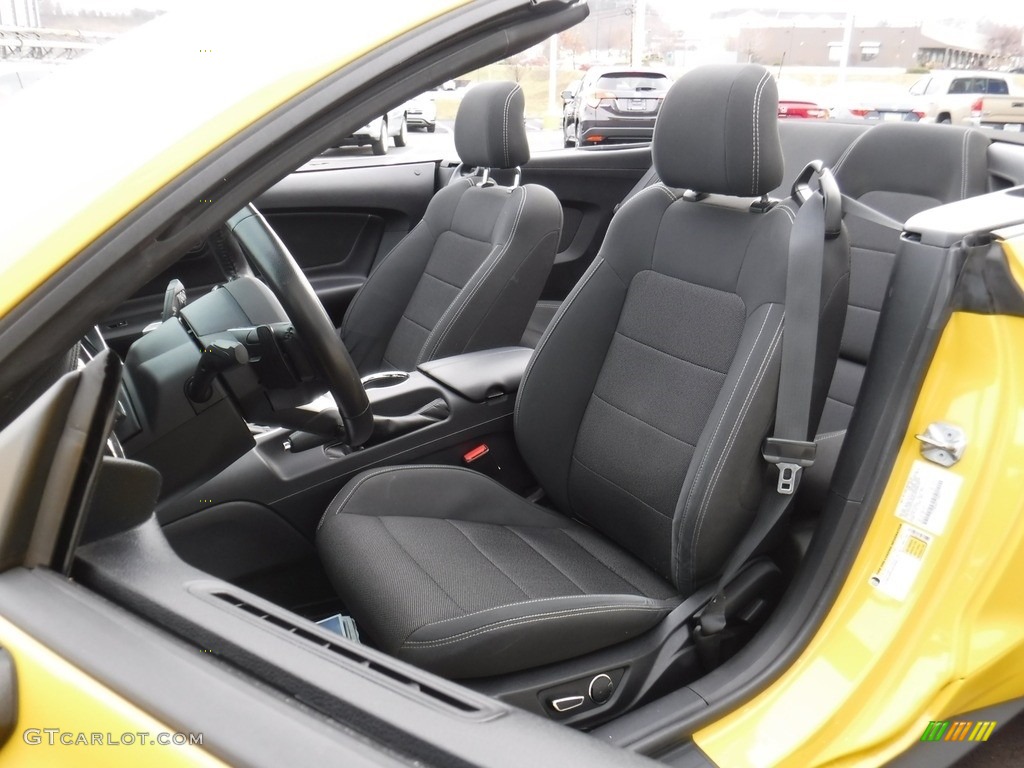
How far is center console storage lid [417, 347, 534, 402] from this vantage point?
215 centimetres

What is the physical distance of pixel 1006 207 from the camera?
59.1 inches

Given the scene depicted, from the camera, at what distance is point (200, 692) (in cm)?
68

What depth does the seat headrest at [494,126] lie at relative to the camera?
9.21 ft

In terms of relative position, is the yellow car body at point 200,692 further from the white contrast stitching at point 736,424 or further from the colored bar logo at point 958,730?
the white contrast stitching at point 736,424

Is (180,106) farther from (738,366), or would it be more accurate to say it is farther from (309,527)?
(309,527)

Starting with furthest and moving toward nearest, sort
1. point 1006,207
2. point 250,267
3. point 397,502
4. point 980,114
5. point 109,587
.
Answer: point 980,114
point 397,502
point 250,267
point 1006,207
point 109,587

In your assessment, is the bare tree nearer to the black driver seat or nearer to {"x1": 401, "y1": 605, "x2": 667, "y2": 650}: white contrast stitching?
the black driver seat

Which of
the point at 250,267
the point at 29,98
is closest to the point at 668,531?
the point at 250,267

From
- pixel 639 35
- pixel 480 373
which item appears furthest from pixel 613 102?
pixel 480 373

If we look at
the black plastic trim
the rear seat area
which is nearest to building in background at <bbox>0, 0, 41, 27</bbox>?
the black plastic trim

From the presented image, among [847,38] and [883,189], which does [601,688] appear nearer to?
[883,189]

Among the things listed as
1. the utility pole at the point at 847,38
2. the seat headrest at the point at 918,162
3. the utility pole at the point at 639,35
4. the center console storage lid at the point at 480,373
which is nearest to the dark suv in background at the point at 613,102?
the utility pole at the point at 639,35

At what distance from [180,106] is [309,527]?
4.01 feet

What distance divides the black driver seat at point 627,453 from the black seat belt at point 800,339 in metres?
0.03
